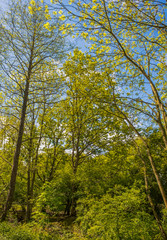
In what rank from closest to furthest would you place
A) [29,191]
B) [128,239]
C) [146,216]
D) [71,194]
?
[128,239], [146,216], [71,194], [29,191]

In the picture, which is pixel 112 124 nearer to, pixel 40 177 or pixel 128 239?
pixel 40 177

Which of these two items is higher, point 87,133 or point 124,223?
point 87,133

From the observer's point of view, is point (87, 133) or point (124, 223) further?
point (87, 133)

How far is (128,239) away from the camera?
437 centimetres

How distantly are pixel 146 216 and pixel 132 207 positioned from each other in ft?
1.53

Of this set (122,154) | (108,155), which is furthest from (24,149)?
(122,154)

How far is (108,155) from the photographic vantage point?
10.4m

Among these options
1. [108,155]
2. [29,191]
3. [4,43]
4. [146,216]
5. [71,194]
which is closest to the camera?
[146,216]

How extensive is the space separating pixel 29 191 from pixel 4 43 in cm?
823

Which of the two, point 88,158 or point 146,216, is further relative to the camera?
point 88,158

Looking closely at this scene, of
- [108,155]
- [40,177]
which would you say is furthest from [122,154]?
[40,177]

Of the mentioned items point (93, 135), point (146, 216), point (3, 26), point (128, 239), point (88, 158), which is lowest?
point (128, 239)

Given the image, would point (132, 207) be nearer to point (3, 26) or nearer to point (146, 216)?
point (146, 216)

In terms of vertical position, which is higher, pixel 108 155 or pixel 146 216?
pixel 108 155
